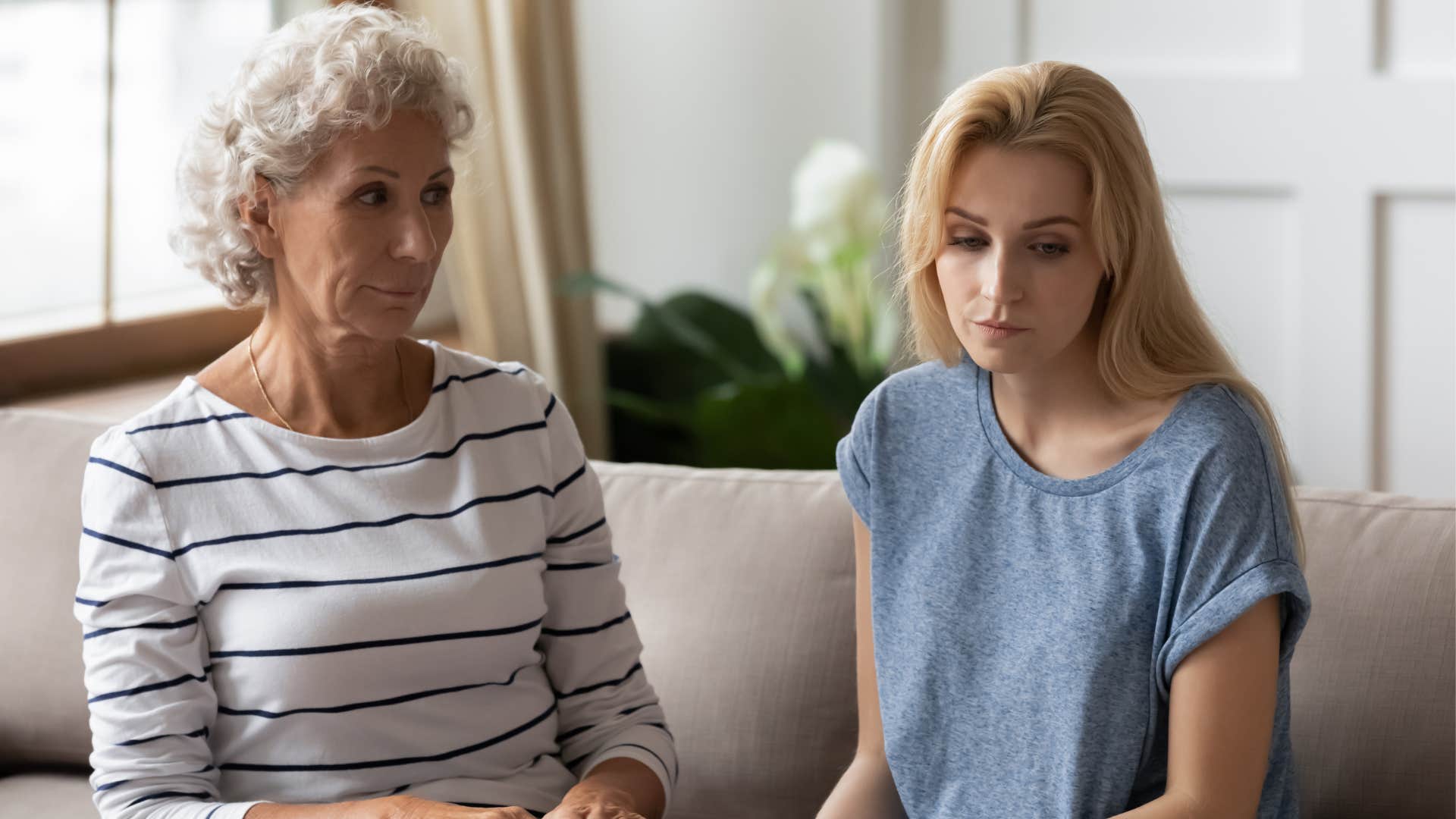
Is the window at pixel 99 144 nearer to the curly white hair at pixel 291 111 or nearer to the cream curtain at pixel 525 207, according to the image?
the cream curtain at pixel 525 207

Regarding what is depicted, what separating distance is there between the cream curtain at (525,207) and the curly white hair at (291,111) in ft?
4.41

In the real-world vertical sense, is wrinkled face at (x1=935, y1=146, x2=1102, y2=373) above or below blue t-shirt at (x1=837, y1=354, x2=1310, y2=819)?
above

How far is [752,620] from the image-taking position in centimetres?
159

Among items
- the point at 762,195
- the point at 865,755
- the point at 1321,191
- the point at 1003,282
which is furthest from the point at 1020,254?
the point at 762,195

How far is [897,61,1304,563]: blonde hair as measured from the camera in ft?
3.54

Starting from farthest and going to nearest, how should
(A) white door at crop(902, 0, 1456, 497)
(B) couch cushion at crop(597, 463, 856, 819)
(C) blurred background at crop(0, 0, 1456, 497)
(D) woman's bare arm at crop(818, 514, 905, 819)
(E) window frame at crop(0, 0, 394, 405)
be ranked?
(A) white door at crop(902, 0, 1456, 497) < (C) blurred background at crop(0, 0, 1456, 497) < (E) window frame at crop(0, 0, 394, 405) < (B) couch cushion at crop(597, 463, 856, 819) < (D) woman's bare arm at crop(818, 514, 905, 819)

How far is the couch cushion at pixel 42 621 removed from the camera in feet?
5.48

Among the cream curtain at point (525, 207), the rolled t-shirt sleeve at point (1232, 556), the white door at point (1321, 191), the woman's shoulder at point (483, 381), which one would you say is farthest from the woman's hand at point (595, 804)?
the white door at point (1321, 191)

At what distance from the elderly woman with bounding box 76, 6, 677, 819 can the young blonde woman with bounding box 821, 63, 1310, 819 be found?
0.33m

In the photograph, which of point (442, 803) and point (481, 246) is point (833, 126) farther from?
point (442, 803)

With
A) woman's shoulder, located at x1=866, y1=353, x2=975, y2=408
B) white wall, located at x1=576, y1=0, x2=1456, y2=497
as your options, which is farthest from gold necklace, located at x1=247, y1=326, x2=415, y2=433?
white wall, located at x1=576, y1=0, x2=1456, y2=497

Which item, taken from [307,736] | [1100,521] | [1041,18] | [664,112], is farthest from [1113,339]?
[664,112]

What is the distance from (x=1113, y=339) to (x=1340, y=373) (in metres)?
1.91

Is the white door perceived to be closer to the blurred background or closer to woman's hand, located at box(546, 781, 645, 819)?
the blurred background
